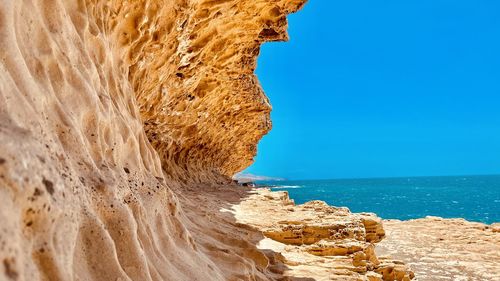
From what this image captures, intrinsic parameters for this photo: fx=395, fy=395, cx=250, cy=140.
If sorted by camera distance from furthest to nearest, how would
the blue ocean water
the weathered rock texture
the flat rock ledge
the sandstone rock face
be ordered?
the blue ocean water, the weathered rock texture, the flat rock ledge, the sandstone rock face

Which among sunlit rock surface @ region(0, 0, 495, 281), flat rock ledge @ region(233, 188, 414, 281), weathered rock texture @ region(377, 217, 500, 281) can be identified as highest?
sunlit rock surface @ region(0, 0, 495, 281)

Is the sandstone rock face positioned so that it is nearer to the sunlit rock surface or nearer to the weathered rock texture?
the sunlit rock surface

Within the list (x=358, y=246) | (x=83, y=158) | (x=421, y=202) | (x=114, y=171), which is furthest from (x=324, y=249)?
(x=421, y=202)

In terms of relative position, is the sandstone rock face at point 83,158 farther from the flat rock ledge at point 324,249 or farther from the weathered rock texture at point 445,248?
the weathered rock texture at point 445,248

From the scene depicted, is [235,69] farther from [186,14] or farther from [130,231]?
[130,231]

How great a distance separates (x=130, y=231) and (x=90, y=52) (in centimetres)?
203

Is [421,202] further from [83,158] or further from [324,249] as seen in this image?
[83,158]

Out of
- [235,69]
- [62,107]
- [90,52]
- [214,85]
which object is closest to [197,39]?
[235,69]

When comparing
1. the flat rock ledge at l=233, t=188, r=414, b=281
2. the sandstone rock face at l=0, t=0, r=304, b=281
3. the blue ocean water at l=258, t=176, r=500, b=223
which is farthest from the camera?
the blue ocean water at l=258, t=176, r=500, b=223

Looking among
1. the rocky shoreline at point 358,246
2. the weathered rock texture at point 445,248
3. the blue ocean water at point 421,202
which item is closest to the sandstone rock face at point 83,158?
the rocky shoreline at point 358,246

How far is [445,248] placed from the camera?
627 inches

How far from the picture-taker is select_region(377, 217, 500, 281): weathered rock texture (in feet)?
40.3

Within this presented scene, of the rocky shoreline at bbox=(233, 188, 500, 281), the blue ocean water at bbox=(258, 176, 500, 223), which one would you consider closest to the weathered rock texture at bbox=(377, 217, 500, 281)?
the rocky shoreline at bbox=(233, 188, 500, 281)

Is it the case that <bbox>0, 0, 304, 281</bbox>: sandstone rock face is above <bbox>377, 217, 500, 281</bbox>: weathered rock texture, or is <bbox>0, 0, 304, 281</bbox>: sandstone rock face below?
above
